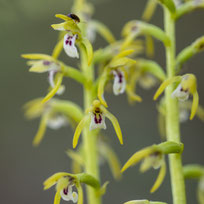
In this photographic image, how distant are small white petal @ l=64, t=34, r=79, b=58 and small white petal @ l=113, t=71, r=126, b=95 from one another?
35 centimetres

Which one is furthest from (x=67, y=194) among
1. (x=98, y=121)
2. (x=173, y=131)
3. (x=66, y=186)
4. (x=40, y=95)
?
(x=40, y=95)

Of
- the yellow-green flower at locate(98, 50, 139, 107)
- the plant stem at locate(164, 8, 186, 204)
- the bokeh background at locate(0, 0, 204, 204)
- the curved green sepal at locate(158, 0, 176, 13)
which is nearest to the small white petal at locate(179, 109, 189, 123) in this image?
the plant stem at locate(164, 8, 186, 204)

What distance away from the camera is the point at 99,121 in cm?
234

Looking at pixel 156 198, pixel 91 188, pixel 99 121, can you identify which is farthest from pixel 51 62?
pixel 156 198

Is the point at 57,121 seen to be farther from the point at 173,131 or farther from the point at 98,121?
the point at 173,131

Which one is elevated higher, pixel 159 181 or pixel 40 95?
pixel 40 95

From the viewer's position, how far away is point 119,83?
2598 mm

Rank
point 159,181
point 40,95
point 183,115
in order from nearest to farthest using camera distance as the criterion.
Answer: point 159,181
point 183,115
point 40,95

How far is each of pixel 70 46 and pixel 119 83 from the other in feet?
1.32

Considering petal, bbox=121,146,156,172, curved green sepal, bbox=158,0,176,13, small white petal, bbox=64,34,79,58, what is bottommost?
petal, bbox=121,146,156,172

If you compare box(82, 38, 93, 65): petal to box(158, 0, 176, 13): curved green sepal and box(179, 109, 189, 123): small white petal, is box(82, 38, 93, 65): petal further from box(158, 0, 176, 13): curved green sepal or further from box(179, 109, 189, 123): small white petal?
box(179, 109, 189, 123): small white petal

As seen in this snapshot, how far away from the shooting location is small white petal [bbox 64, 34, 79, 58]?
2346 millimetres

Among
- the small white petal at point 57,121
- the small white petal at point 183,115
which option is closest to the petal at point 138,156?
the small white petal at point 183,115

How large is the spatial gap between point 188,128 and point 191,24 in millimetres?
1529
